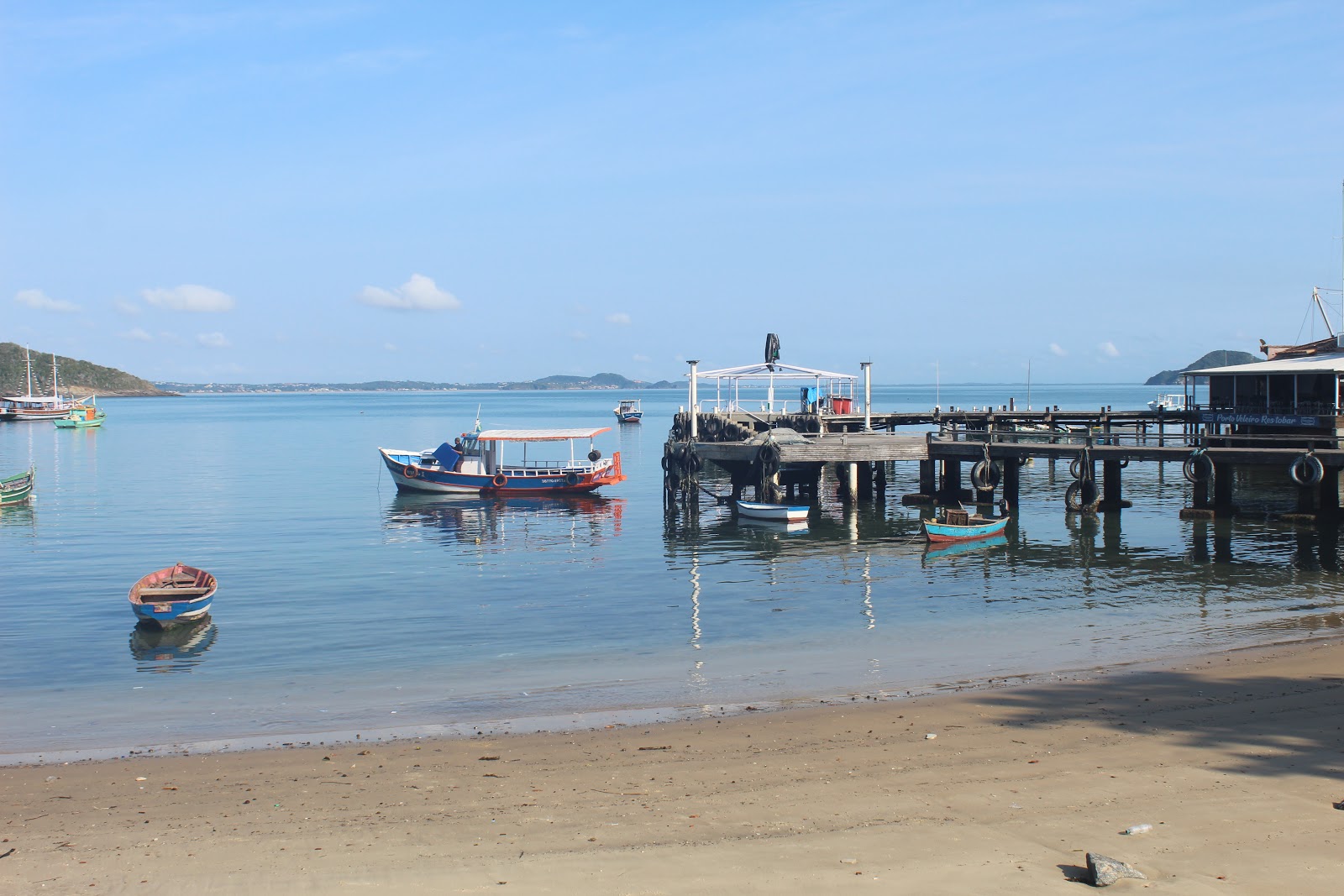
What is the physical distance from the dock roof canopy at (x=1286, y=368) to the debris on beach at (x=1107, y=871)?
1399 inches

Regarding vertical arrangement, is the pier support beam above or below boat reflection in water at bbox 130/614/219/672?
above

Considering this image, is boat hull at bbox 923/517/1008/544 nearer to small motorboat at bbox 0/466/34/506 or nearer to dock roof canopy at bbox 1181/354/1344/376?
dock roof canopy at bbox 1181/354/1344/376

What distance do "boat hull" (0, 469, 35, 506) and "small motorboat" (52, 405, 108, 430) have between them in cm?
9202

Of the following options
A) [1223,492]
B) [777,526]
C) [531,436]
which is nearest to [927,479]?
[777,526]

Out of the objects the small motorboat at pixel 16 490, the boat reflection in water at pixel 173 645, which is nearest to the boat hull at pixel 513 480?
the small motorboat at pixel 16 490

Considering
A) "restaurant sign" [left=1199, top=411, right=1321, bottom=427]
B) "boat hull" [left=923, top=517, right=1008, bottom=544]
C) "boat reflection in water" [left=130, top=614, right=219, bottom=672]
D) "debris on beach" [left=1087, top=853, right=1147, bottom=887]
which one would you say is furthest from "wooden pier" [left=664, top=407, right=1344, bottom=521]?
"debris on beach" [left=1087, top=853, right=1147, bottom=887]

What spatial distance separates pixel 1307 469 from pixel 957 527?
11.8 metres

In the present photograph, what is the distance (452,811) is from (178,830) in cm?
302

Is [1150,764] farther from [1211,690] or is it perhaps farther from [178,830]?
[178,830]

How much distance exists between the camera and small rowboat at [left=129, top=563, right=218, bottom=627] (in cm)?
2423

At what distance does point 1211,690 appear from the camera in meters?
16.7

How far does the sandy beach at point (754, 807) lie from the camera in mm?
9672

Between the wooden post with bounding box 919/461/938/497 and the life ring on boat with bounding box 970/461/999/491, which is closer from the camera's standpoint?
the life ring on boat with bounding box 970/461/999/491

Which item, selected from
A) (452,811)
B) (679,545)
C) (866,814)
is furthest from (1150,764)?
(679,545)
